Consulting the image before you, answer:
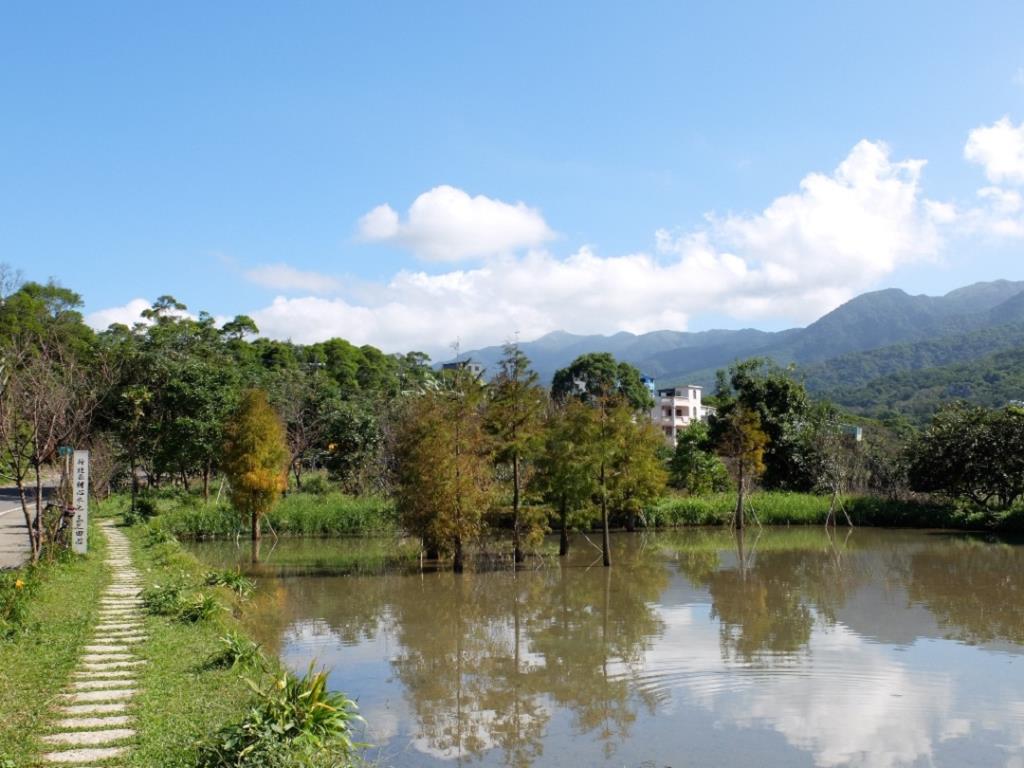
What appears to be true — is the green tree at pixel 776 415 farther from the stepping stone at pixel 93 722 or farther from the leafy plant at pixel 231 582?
the stepping stone at pixel 93 722

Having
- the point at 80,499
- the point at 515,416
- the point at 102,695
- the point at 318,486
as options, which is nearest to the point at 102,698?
the point at 102,695

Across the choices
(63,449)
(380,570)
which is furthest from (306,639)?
(380,570)

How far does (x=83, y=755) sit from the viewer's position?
586 cm

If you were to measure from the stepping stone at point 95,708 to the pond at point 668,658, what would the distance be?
2.21 m

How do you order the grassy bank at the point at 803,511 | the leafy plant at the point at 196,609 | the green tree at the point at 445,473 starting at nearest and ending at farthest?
the leafy plant at the point at 196,609 → the green tree at the point at 445,473 → the grassy bank at the point at 803,511

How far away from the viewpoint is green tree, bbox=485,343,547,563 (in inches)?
771

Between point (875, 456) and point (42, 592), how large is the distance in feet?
104

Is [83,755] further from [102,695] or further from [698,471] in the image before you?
[698,471]

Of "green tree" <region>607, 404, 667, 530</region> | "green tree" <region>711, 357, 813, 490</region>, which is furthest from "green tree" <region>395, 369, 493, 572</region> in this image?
"green tree" <region>711, 357, 813, 490</region>

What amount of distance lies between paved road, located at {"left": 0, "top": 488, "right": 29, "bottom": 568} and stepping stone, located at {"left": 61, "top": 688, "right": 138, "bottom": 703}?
9.24 metres

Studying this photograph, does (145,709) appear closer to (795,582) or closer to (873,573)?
(795,582)

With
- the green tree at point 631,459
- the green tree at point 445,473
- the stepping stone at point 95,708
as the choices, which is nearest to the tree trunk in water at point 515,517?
the green tree at point 445,473

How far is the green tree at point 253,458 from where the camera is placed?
2197 cm

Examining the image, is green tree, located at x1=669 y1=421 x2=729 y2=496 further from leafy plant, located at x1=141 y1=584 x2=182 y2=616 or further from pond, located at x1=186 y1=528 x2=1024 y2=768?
leafy plant, located at x1=141 y1=584 x2=182 y2=616
